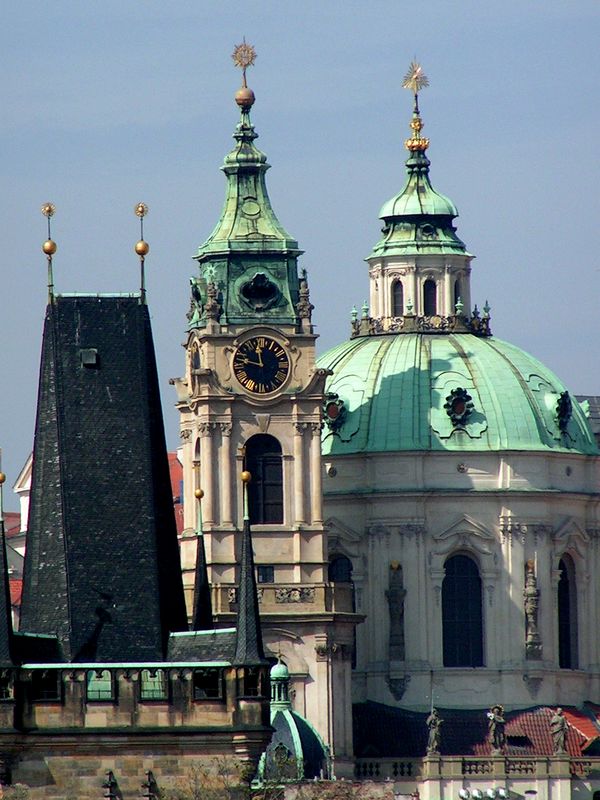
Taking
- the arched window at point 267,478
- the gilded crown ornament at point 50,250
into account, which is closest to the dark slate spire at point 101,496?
the gilded crown ornament at point 50,250

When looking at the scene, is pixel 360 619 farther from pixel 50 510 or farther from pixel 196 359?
pixel 50 510

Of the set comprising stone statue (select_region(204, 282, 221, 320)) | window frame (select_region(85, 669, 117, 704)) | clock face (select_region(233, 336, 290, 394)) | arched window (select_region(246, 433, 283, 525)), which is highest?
stone statue (select_region(204, 282, 221, 320))

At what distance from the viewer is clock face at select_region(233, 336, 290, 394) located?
196 m

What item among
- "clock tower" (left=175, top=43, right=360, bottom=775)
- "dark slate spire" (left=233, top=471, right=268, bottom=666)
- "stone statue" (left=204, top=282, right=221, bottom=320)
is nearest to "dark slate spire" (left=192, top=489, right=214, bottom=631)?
"dark slate spire" (left=233, top=471, right=268, bottom=666)

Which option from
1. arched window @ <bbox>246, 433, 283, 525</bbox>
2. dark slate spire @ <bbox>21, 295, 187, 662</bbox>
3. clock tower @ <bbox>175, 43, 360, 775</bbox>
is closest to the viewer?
dark slate spire @ <bbox>21, 295, 187, 662</bbox>

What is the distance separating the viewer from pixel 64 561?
120 m

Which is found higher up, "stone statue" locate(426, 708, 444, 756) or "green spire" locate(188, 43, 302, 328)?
"green spire" locate(188, 43, 302, 328)

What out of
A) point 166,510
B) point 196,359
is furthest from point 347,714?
point 166,510

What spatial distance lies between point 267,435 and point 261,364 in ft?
9.66

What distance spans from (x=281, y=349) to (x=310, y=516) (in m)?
6.97

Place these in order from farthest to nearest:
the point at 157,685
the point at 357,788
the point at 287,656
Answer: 1. the point at 287,656
2. the point at 357,788
3. the point at 157,685

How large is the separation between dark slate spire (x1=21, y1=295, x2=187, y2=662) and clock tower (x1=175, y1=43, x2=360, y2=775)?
232 feet

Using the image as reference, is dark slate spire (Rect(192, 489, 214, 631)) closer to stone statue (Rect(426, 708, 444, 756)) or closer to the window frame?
the window frame

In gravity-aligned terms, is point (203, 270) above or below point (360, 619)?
above
